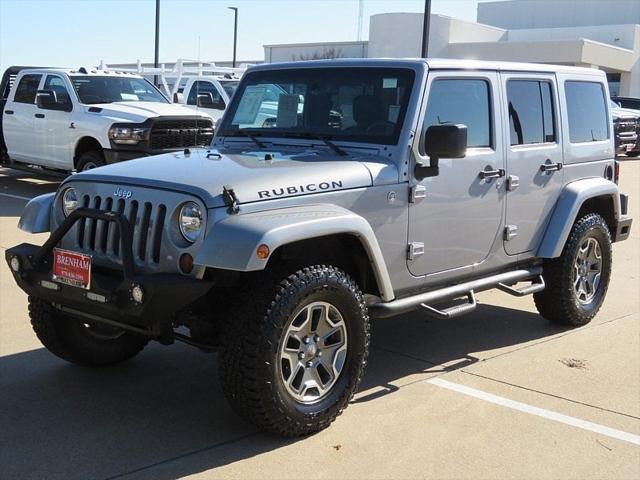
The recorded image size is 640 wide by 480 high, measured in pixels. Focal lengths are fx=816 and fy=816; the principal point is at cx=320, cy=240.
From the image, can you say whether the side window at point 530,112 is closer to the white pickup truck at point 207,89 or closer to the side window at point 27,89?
the side window at point 27,89

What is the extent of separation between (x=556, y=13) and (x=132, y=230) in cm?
6198

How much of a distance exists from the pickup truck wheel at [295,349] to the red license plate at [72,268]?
0.75 meters

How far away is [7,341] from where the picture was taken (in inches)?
215

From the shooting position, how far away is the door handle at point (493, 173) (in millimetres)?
5180

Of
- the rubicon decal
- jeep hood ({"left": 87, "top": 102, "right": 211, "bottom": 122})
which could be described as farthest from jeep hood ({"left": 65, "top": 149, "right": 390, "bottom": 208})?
jeep hood ({"left": 87, "top": 102, "right": 211, "bottom": 122})

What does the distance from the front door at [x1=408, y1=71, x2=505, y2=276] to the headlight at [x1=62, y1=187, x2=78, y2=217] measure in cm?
188

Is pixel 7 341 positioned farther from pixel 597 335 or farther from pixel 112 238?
pixel 597 335

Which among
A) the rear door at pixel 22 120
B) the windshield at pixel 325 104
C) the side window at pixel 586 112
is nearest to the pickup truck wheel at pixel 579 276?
the side window at pixel 586 112

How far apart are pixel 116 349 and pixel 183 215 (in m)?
1.46

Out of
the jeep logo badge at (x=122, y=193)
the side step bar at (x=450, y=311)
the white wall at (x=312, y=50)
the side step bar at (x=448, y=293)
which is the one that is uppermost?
the white wall at (x=312, y=50)

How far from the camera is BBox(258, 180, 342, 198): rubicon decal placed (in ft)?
13.2

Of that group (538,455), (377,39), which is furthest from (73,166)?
(377,39)

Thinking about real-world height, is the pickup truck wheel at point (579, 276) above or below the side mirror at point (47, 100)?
below

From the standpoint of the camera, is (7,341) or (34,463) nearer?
(34,463)
